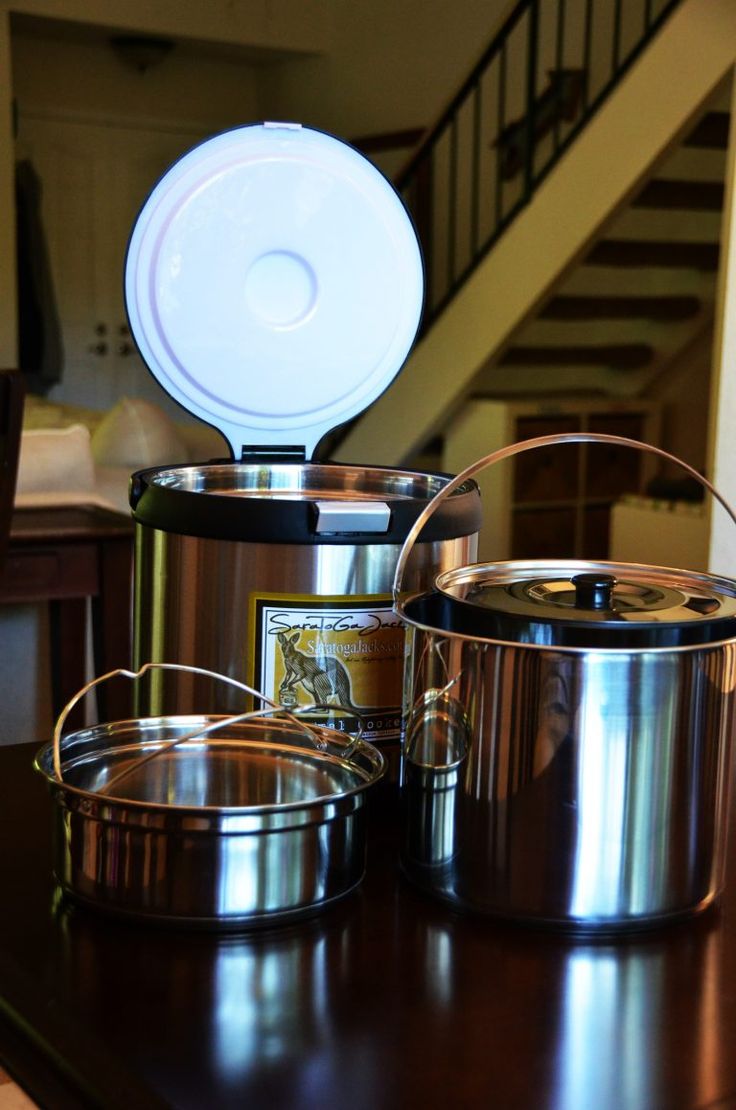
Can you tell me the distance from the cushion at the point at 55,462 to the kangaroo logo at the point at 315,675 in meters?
2.25

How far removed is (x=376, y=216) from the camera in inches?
35.3

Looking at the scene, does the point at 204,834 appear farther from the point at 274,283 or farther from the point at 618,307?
the point at 618,307

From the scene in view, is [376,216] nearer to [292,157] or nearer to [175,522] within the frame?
[292,157]

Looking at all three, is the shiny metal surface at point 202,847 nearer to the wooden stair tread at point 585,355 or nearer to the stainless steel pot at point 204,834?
the stainless steel pot at point 204,834

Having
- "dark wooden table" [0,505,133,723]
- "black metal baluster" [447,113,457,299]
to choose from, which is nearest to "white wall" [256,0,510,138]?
"black metal baluster" [447,113,457,299]

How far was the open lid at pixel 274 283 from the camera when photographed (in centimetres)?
88

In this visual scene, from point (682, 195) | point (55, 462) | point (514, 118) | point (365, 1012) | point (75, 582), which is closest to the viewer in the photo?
point (365, 1012)

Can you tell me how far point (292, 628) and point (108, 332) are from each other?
25.7 ft

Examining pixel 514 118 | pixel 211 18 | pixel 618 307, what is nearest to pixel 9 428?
pixel 618 307

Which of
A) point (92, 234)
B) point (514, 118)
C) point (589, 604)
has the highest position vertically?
point (514, 118)

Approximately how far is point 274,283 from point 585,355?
5713 millimetres

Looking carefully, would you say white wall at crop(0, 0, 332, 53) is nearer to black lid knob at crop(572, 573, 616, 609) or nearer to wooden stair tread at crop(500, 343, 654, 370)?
wooden stair tread at crop(500, 343, 654, 370)

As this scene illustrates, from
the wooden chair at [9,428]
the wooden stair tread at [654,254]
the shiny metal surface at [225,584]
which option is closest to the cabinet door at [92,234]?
the wooden stair tread at [654,254]

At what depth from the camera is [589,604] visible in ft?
2.01
